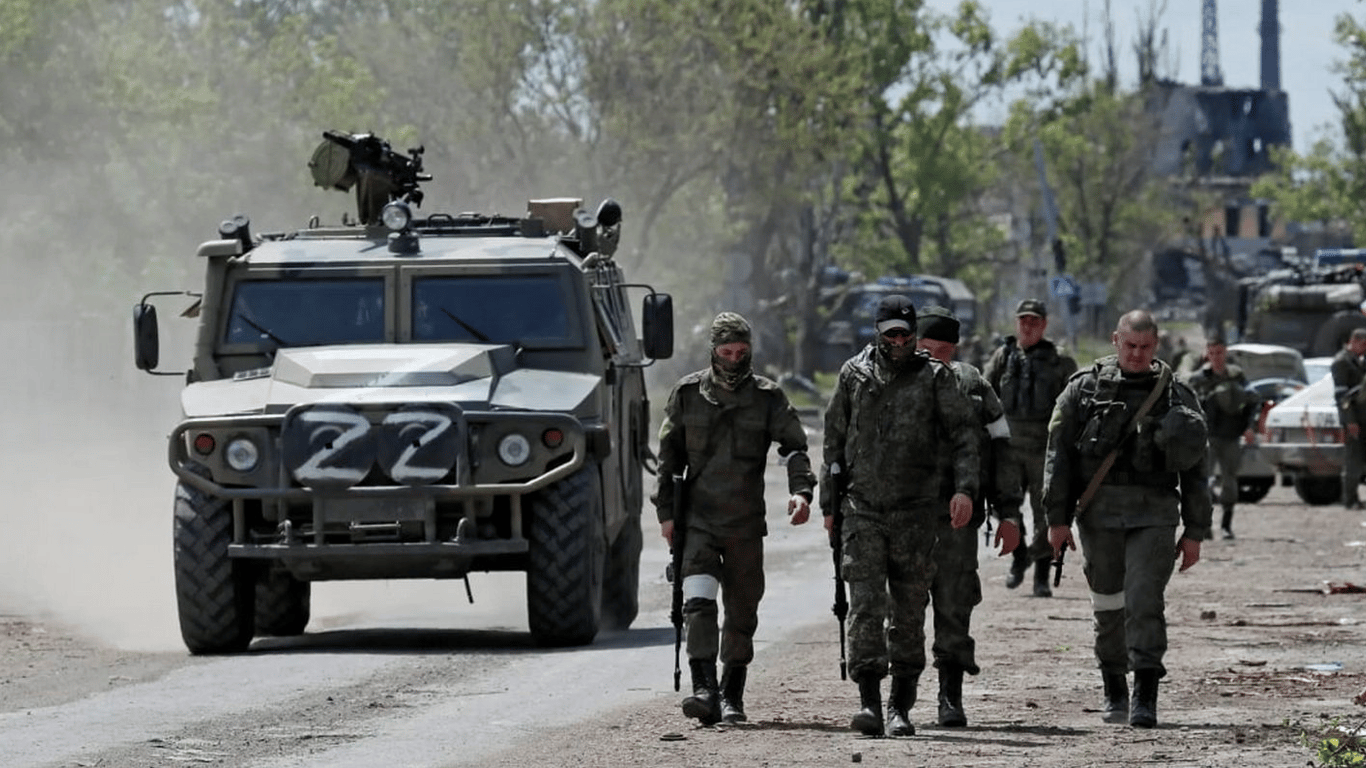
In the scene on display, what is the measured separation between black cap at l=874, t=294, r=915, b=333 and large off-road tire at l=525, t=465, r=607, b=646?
13.2 feet

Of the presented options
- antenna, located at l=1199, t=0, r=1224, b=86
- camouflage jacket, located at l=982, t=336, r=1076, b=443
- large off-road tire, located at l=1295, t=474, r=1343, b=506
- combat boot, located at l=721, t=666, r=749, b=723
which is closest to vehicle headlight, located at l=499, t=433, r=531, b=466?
combat boot, located at l=721, t=666, r=749, b=723

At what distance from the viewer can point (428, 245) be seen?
53.9ft

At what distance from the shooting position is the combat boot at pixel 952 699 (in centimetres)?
1148

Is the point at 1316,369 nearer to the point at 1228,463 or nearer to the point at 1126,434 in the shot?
the point at 1228,463

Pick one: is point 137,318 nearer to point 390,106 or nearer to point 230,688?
point 230,688

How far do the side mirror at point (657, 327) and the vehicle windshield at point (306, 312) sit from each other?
1.44 m

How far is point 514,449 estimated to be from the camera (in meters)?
14.7

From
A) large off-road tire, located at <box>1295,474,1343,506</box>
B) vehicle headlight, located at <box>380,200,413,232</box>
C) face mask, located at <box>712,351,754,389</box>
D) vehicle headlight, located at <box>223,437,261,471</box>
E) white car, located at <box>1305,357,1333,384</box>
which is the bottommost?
large off-road tire, located at <box>1295,474,1343,506</box>

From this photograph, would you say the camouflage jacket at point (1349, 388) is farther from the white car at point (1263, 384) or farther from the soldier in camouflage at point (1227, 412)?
the soldier in camouflage at point (1227, 412)

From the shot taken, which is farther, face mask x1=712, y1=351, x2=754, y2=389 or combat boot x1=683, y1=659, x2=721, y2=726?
face mask x1=712, y1=351, x2=754, y2=389

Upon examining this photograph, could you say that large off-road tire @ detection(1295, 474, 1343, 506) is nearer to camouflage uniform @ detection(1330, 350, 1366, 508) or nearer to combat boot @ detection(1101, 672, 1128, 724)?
camouflage uniform @ detection(1330, 350, 1366, 508)

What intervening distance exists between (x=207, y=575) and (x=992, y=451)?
4.77 metres

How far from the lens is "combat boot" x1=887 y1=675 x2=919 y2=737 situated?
437 inches

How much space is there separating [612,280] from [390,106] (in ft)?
141
